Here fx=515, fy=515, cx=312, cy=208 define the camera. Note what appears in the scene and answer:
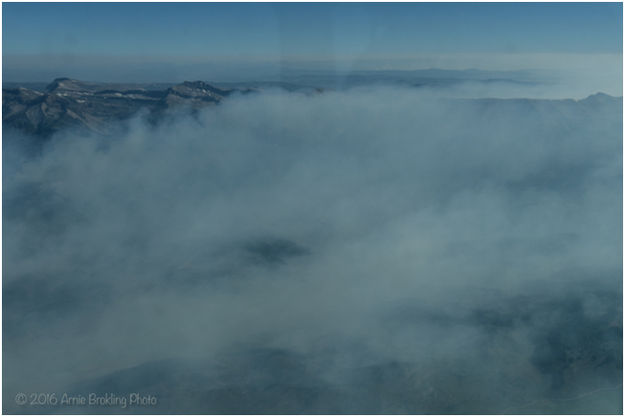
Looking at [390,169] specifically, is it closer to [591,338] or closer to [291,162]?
[291,162]

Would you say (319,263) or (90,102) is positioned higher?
(90,102)

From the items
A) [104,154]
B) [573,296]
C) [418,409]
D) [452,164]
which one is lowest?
[418,409]

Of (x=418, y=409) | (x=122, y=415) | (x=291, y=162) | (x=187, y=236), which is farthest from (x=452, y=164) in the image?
(x=122, y=415)
